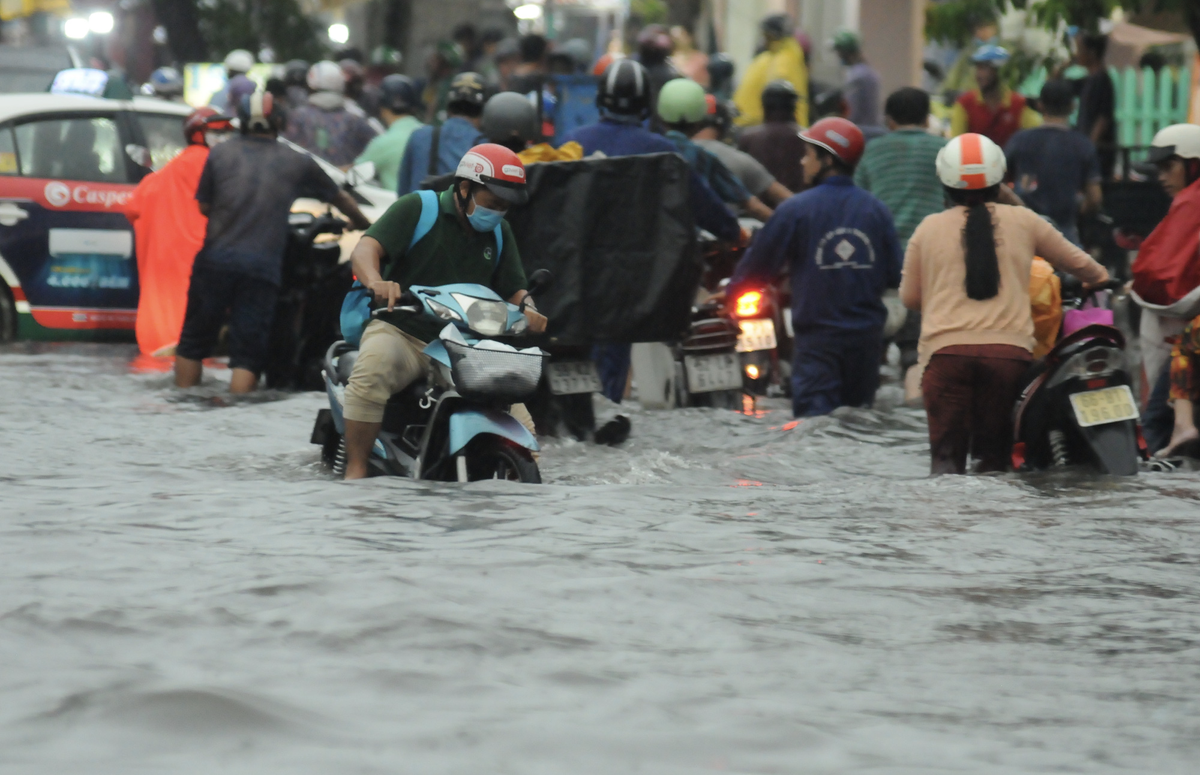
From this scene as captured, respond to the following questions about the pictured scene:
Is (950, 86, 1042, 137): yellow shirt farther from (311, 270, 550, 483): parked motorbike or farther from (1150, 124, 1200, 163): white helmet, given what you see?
(311, 270, 550, 483): parked motorbike

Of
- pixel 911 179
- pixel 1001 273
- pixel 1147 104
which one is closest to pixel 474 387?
pixel 1001 273

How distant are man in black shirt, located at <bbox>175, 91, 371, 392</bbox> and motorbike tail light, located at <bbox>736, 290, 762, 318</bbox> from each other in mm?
2097

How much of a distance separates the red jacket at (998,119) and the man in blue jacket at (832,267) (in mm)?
5469

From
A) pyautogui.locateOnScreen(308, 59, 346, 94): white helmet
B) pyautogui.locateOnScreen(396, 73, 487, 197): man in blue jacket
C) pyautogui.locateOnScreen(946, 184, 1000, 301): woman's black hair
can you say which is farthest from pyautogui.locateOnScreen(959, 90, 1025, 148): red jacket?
pyautogui.locateOnScreen(946, 184, 1000, 301): woman's black hair

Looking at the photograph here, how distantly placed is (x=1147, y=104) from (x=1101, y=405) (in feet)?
46.3

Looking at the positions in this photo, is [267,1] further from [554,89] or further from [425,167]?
[425,167]

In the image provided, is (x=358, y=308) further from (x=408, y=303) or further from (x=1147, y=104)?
(x=1147, y=104)

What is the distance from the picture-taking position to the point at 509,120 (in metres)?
9.71

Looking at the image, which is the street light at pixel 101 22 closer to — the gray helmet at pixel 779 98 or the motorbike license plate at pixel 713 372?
the gray helmet at pixel 779 98

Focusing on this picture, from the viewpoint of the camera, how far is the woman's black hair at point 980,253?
765 centimetres

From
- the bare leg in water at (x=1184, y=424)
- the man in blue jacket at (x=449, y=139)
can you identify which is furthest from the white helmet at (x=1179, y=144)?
the man in blue jacket at (x=449, y=139)

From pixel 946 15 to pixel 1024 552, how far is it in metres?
12.6

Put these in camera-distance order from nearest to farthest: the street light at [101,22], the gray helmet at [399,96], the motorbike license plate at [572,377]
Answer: the motorbike license plate at [572,377]
the gray helmet at [399,96]
the street light at [101,22]

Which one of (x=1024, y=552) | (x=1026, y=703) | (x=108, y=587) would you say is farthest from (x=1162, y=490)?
(x=108, y=587)
